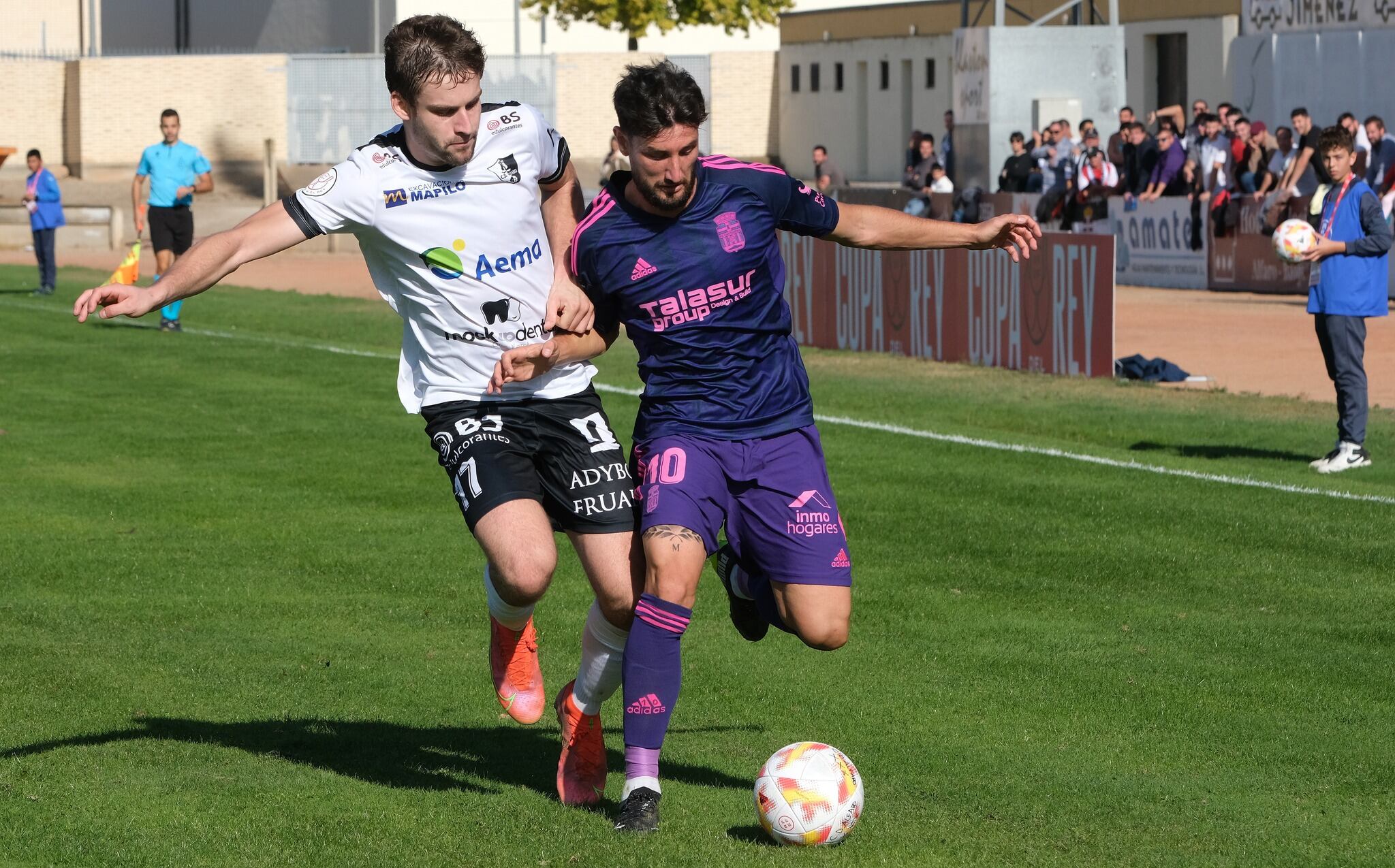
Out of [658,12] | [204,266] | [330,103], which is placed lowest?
[204,266]

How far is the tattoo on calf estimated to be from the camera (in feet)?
18.1

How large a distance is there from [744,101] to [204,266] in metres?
55.5

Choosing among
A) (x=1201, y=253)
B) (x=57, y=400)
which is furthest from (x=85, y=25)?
(x=57, y=400)

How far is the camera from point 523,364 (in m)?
5.57

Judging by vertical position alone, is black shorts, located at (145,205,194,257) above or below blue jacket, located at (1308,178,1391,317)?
above

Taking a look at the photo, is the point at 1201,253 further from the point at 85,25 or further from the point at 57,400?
the point at 85,25

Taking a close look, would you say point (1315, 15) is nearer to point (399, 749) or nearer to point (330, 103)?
point (399, 749)

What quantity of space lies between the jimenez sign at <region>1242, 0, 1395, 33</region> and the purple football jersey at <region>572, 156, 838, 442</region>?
2434cm

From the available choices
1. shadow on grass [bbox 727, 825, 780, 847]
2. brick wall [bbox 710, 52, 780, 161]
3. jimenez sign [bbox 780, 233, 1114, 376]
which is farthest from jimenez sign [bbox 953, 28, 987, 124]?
shadow on grass [bbox 727, 825, 780, 847]

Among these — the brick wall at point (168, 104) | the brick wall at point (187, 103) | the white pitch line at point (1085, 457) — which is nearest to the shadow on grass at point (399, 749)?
the white pitch line at point (1085, 457)

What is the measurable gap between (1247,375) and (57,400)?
1049 cm

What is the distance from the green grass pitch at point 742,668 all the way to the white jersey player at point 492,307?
2.07 feet

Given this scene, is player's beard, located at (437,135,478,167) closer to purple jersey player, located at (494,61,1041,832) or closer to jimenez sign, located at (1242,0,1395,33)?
purple jersey player, located at (494,61,1041,832)

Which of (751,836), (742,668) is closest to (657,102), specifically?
(751,836)
